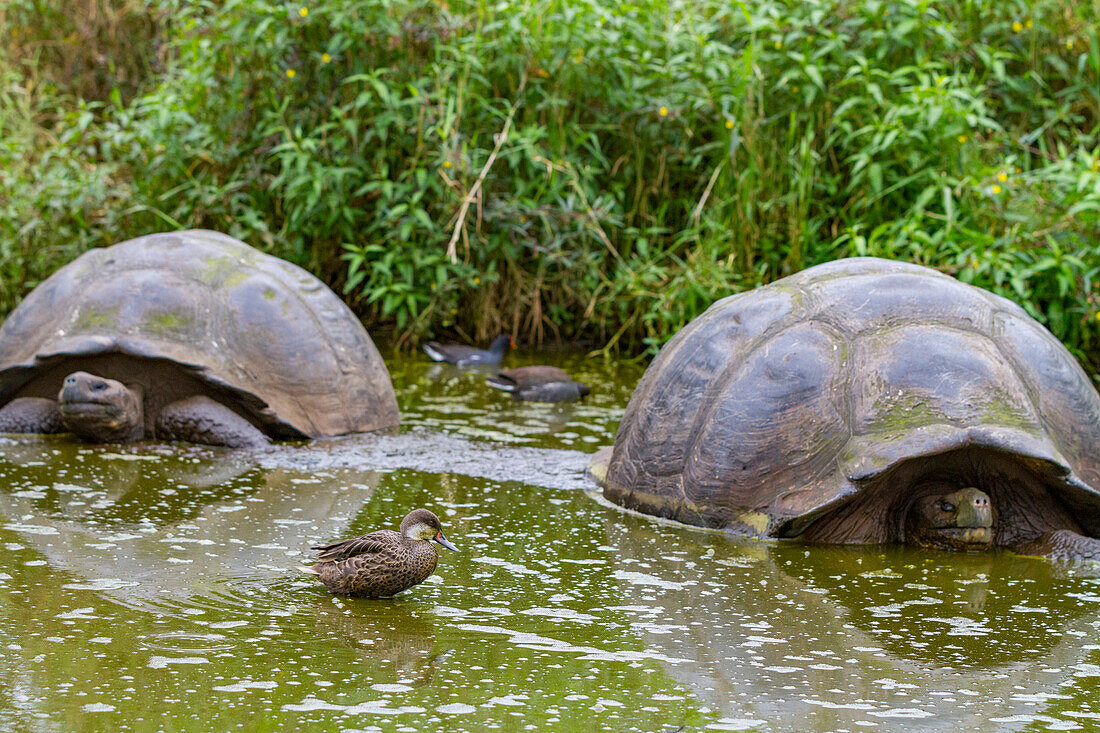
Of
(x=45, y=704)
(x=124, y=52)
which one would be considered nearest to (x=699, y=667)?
(x=45, y=704)

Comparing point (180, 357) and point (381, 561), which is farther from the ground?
point (180, 357)

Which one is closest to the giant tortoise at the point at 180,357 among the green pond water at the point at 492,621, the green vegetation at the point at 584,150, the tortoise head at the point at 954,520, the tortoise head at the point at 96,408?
the tortoise head at the point at 96,408

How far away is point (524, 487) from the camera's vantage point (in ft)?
16.9

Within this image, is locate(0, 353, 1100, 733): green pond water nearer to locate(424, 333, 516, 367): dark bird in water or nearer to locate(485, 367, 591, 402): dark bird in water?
locate(485, 367, 591, 402): dark bird in water

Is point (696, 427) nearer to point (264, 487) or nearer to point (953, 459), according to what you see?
point (953, 459)

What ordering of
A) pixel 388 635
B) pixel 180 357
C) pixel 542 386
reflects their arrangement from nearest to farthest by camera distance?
1. pixel 388 635
2. pixel 180 357
3. pixel 542 386

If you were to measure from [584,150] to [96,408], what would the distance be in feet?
16.3

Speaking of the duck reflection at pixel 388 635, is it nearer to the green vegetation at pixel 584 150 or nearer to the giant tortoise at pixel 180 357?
the giant tortoise at pixel 180 357

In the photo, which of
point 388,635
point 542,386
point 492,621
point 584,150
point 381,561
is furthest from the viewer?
point 584,150

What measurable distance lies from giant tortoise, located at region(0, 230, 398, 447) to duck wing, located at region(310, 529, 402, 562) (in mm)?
2225

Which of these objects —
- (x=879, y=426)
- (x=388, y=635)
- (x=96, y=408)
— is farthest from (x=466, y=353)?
(x=388, y=635)

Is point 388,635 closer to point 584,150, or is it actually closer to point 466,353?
point 466,353

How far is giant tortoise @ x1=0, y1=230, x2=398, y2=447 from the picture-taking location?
5.68m

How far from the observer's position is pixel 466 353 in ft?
27.7
